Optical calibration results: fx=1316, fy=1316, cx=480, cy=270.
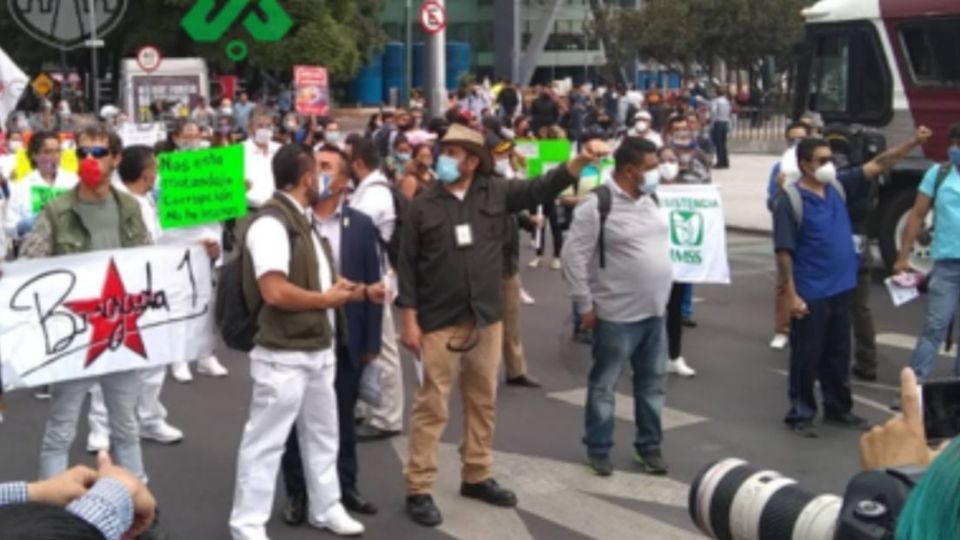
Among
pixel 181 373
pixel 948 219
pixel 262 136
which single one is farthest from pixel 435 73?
pixel 948 219

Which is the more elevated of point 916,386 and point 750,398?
point 916,386

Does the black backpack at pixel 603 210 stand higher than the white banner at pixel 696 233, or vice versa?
the black backpack at pixel 603 210

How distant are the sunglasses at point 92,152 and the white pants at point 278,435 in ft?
4.15

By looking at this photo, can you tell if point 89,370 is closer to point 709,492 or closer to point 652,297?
point 652,297

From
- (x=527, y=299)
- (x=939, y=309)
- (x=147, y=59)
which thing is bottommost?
(x=527, y=299)

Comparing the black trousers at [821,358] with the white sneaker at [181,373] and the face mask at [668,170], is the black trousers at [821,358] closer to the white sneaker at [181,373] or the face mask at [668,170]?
the face mask at [668,170]

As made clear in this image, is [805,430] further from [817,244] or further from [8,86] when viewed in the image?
[8,86]

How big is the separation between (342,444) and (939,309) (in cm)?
407

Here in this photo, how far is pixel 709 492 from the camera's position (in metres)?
2.48

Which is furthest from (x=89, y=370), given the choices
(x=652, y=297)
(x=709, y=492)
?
(x=709, y=492)

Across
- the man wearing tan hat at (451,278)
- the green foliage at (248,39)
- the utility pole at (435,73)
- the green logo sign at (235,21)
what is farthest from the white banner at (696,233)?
the green logo sign at (235,21)

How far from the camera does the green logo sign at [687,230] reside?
10125 mm

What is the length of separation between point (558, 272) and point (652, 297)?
721 centimetres

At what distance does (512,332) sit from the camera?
9023 mm
